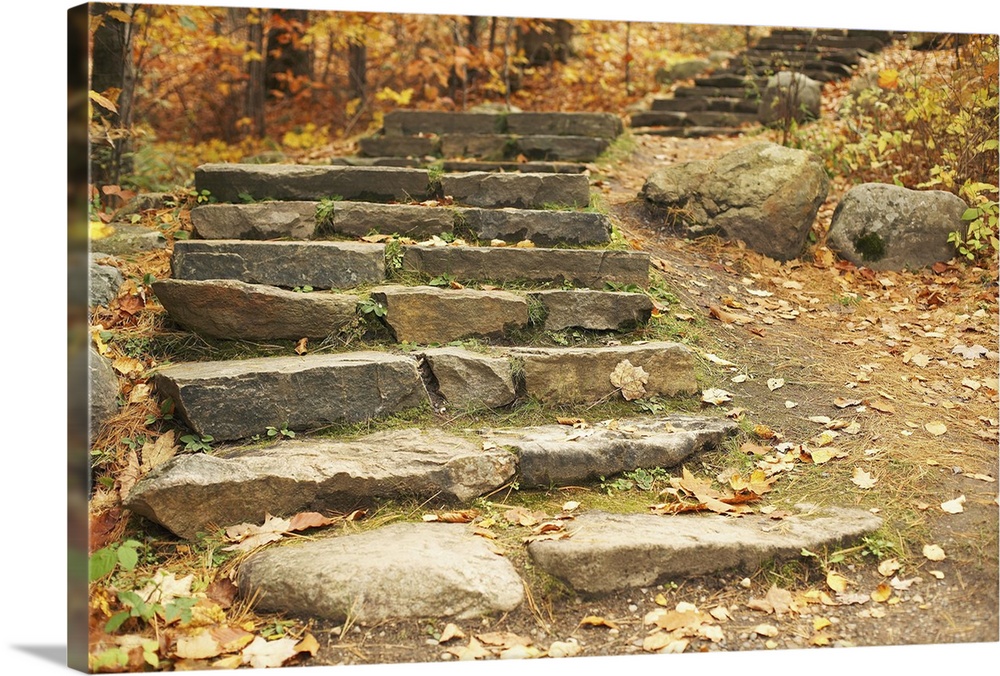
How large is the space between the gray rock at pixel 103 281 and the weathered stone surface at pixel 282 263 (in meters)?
0.24

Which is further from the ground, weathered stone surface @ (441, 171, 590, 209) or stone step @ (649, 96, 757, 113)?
stone step @ (649, 96, 757, 113)

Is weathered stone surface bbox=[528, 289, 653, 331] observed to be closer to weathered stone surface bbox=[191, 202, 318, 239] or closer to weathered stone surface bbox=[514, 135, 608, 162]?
weathered stone surface bbox=[191, 202, 318, 239]

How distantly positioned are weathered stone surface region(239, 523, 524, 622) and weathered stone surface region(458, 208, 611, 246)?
2021 millimetres

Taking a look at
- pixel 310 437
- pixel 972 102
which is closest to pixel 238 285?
pixel 310 437

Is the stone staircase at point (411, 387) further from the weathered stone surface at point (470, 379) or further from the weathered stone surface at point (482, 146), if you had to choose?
the weathered stone surface at point (482, 146)

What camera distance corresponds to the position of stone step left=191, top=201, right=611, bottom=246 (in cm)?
417

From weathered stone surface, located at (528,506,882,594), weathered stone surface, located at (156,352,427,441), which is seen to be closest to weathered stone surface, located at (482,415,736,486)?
weathered stone surface, located at (528,506,882,594)

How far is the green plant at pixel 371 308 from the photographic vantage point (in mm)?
3570

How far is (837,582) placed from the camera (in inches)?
111

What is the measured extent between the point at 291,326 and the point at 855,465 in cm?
233

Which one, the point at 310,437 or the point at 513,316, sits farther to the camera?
the point at 513,316

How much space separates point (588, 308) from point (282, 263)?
1.39m

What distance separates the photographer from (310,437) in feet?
10.3

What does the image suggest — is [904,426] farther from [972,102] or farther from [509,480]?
[972,102]
